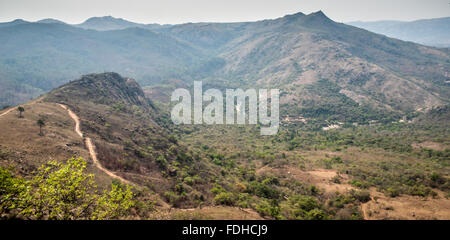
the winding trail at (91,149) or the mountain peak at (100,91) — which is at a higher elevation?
the mountain peak at (100,91)

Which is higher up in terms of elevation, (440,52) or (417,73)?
(440,52)

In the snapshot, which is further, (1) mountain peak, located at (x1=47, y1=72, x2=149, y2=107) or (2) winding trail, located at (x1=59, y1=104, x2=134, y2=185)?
(1) mountain peak, located at (x1=47, y1=72, x2=149, y2=107)

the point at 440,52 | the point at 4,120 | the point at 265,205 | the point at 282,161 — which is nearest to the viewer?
the point at 265,205

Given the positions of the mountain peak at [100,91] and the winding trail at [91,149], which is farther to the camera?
the mountain peak at [100,91]

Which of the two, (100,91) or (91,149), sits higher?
(100,91)

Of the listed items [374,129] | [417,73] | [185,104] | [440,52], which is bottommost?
[374,129]

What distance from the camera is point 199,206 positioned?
71.8ft

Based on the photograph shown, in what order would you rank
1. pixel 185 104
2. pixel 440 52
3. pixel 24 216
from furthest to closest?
pixel 440 52, pixel 185 104, pixel 24 216

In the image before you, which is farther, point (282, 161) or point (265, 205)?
point (282, 161)

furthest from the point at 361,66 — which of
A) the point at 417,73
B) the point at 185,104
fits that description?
the point at 185,104

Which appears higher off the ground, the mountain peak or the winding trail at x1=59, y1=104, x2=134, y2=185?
the mountain peak

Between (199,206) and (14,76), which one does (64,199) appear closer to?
(199,206)

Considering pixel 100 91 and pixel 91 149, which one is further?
pixel 100 91

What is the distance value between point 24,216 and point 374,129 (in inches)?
3837
